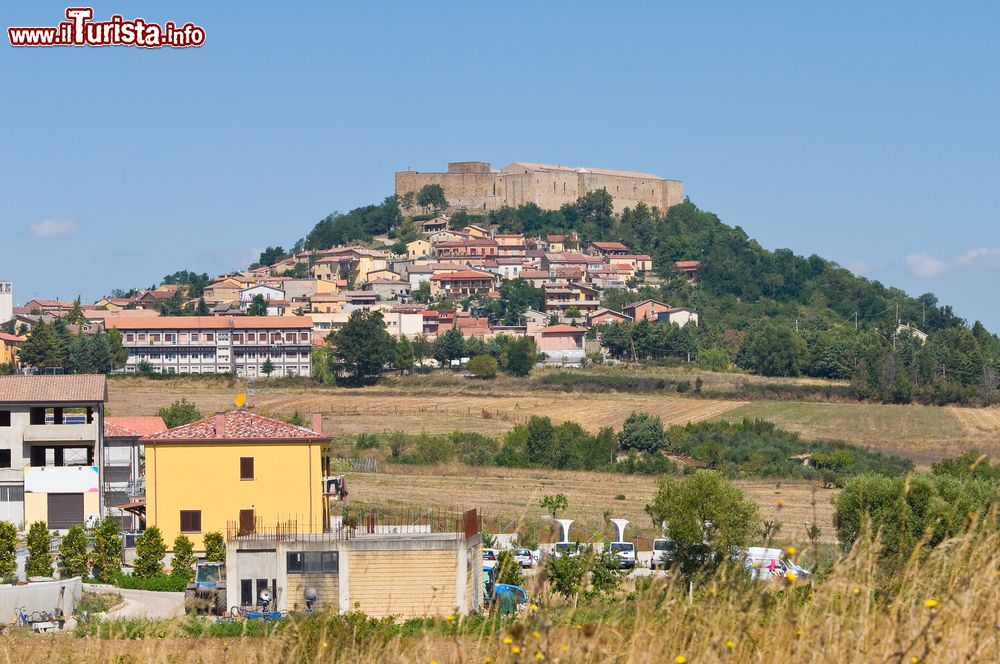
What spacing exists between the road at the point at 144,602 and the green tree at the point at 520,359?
172 ft

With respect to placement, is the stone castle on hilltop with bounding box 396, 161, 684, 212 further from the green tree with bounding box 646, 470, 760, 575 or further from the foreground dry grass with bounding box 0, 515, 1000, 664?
the foreground dry grass with bounding box 0, 515, 1000, 664

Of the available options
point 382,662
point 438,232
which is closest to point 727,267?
point 438,232

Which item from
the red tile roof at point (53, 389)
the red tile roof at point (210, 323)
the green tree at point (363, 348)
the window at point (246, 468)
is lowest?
the window at point (246, 468)

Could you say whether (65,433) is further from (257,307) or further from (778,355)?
(257,307)

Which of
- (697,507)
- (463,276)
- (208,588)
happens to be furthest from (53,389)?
(463,276)

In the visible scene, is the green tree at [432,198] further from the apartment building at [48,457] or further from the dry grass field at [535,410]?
the apartment building at [48,457]

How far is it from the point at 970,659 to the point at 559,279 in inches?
3904

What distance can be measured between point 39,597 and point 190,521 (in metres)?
6.76

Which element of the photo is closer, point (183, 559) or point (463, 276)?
point (183, 559)

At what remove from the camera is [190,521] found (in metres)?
24.0

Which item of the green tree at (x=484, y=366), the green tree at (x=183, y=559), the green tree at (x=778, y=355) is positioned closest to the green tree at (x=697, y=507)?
the green tree at (x=183, y=559)

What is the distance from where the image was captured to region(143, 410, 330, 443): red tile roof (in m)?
24.2

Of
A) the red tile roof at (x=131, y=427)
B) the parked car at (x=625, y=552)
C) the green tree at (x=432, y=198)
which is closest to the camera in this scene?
the parked car at (x=625, y=552)

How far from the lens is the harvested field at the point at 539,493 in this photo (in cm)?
3067
